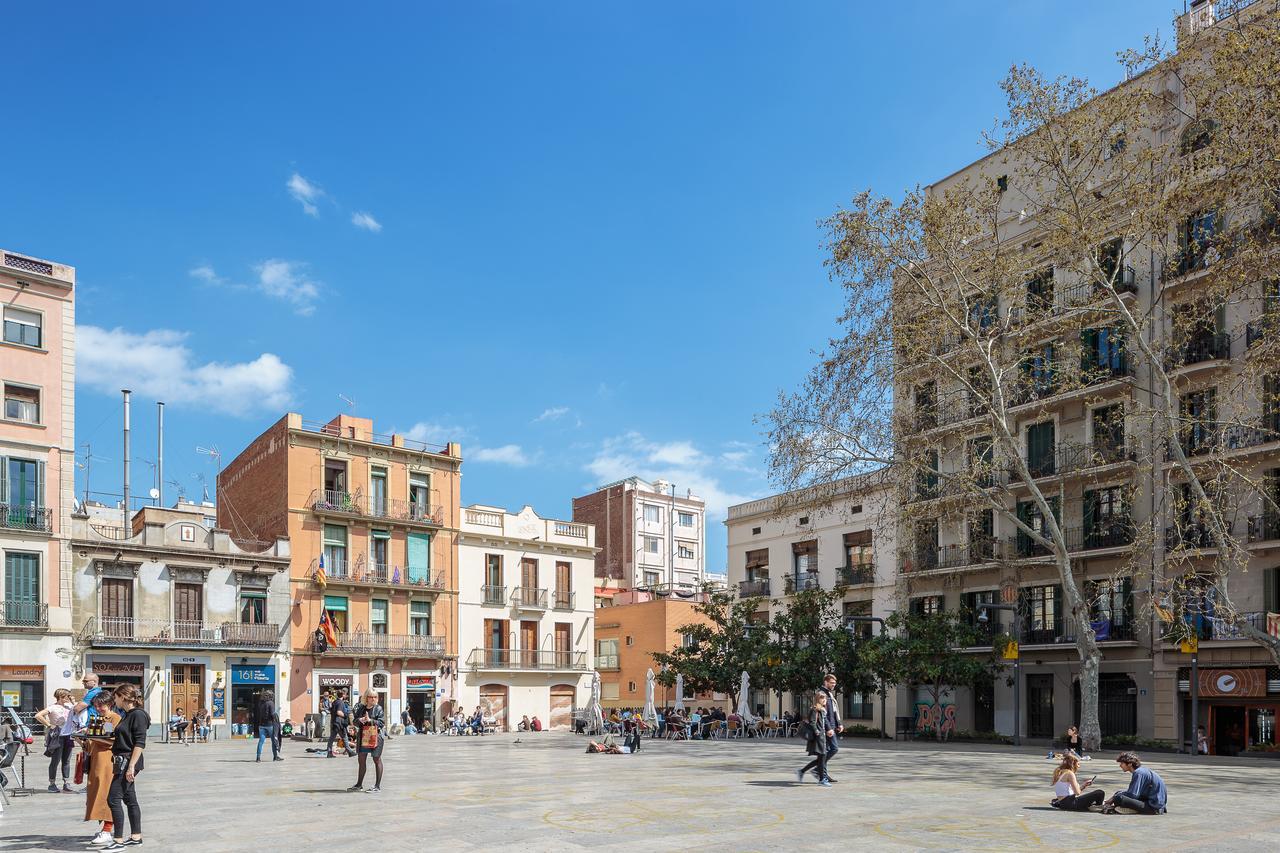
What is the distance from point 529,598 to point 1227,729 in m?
32.5

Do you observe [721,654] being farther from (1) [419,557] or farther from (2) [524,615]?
(1) [419,557]

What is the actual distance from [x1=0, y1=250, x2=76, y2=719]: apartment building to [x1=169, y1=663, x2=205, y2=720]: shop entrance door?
4179 millimetres

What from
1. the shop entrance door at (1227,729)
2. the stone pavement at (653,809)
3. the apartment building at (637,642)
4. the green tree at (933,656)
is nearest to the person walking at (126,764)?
the stone pavement at (653,809)

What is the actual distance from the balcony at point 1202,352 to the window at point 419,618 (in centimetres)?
3377

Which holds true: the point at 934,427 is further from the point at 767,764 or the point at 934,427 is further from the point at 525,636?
the point at 525,636

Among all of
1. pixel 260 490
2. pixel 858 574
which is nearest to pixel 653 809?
pixel 858 574

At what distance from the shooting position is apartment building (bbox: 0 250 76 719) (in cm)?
4116

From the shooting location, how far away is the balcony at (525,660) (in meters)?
56.2

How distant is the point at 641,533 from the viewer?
289 feet

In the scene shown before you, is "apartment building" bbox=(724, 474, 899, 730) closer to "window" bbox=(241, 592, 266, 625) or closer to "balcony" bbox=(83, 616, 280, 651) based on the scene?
"window" bbox=(241, 592, 266, 625)

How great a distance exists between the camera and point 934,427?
135ft

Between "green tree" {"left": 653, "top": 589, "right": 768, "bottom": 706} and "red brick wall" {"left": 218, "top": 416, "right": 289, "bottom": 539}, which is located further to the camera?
"red brick wall" {"left": 218, "top": 416, "right": 289, "bottom": 539}

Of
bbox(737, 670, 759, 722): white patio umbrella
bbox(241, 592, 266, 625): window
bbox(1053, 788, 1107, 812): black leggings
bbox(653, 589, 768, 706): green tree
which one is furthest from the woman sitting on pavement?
bbox(241, 592, 266, 625): window

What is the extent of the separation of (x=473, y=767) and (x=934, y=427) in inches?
857
